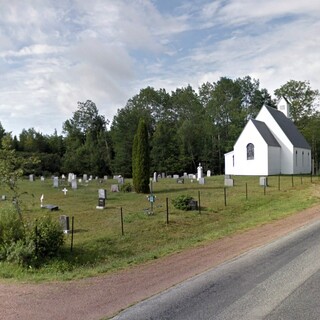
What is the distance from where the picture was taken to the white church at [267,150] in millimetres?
46844

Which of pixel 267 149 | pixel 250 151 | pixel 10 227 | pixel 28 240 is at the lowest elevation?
pixel 28 240

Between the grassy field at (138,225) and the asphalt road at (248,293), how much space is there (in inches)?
97.7

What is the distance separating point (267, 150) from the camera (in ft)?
152

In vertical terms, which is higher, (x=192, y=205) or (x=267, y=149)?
(x=267, y=149)

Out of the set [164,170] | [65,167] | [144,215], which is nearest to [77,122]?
[65,167]

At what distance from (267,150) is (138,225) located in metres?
34.0

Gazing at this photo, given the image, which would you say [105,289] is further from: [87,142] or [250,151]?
[87,142]

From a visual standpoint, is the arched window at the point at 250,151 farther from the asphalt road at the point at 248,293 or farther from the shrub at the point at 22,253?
the shrub at the point at 22,253

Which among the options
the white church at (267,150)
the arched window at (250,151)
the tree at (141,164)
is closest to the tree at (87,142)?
the white church at (267,150)

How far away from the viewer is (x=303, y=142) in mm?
55031

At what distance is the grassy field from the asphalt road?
248 cm

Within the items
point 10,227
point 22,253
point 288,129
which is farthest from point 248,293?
point 288,129

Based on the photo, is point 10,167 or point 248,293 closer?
point 248,293

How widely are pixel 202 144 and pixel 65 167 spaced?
2457 cm
